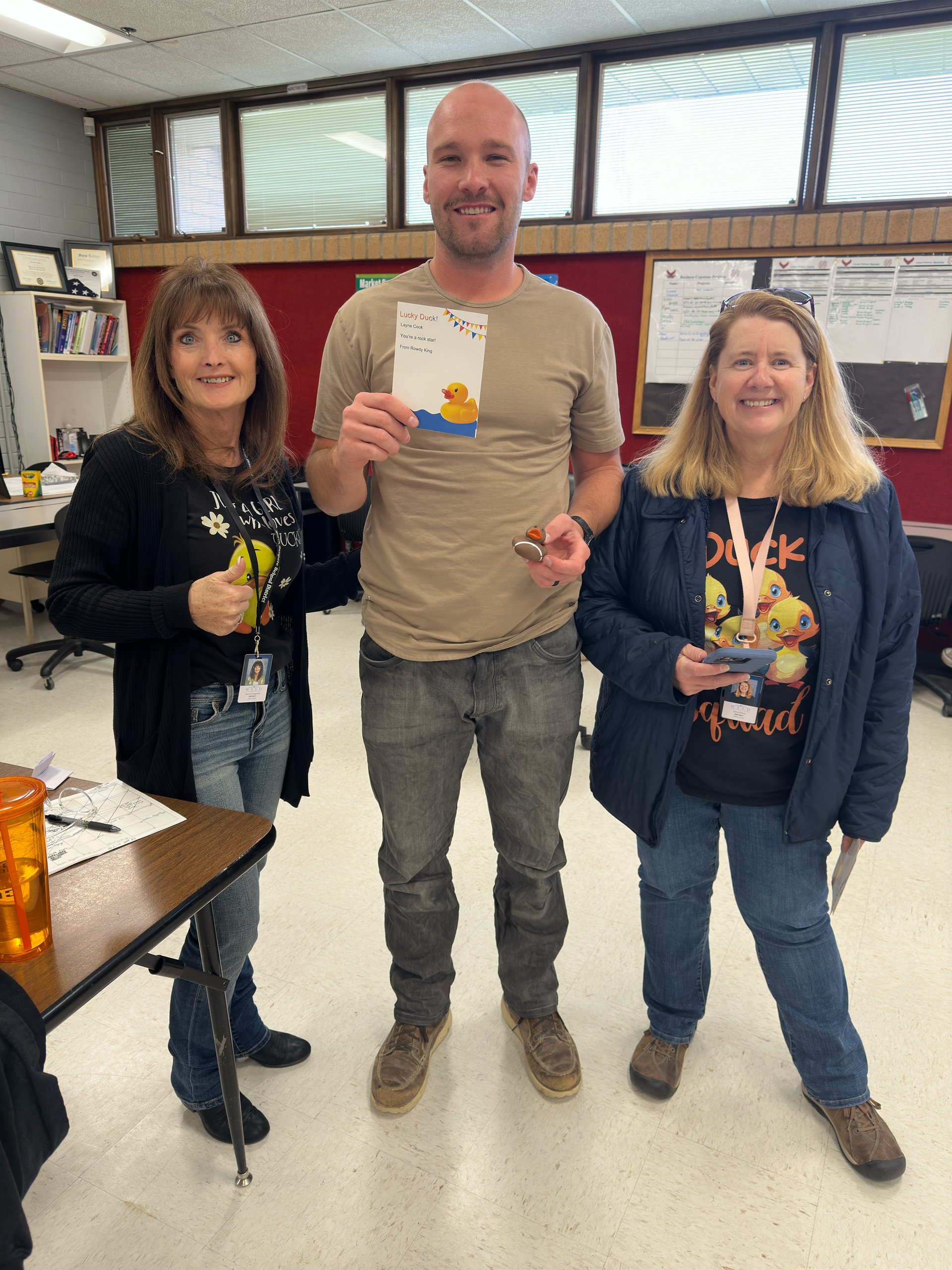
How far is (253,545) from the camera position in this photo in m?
1.39

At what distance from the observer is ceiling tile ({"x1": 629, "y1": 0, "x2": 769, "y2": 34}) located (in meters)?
3.85

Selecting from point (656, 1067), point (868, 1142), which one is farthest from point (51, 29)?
point (868, 1142)

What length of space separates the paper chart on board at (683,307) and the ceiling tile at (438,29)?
147 centimetres

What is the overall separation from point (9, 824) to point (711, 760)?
110 centimetres

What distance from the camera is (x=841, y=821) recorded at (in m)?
1.47

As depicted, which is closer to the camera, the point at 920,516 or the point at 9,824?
the point at 9,824

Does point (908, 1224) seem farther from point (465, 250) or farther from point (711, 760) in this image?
point (465, 250)

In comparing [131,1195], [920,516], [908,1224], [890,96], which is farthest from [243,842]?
[890,96]

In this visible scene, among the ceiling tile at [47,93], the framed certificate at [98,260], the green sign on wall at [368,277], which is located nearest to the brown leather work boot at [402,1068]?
the green sign on wall at [368,277]

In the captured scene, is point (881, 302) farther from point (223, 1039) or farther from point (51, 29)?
point (51, 29)

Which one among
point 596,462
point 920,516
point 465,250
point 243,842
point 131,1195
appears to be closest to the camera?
point 243,842

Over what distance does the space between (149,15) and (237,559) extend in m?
4.21

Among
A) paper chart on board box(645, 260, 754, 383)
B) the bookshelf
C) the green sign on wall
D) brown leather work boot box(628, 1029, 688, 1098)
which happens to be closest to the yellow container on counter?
the bookshelf

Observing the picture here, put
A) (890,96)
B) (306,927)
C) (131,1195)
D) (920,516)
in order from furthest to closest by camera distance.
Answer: (920,516) < (890,96) < (306,927) < (131,1195)
